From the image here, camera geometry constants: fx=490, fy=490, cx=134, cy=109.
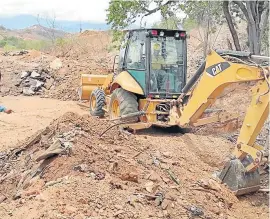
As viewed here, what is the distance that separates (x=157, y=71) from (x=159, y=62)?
19 centimetres

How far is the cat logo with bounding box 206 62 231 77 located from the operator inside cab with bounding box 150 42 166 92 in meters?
2.46

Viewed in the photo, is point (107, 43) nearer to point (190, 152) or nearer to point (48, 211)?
point (190, 152)

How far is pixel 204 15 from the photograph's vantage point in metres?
17.1

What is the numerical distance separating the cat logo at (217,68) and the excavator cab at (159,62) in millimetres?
2455

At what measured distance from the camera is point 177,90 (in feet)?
32.6

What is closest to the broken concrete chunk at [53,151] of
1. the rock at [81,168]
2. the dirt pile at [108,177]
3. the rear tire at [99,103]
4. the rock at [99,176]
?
the dirt pile at [108,177]

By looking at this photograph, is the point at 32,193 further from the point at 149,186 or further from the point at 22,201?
the point at 149,186

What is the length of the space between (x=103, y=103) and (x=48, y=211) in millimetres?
6841

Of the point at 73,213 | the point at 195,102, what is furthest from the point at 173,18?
the point at 73,213

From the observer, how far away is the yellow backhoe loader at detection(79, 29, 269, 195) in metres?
6.38

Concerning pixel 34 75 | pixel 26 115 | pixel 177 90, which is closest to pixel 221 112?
pixel 177 90

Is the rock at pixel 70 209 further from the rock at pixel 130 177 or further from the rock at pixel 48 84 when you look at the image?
the rock at pixel 48 84

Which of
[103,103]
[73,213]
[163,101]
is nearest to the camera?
[73,213]

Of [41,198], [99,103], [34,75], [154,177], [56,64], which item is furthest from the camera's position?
[56,64]
